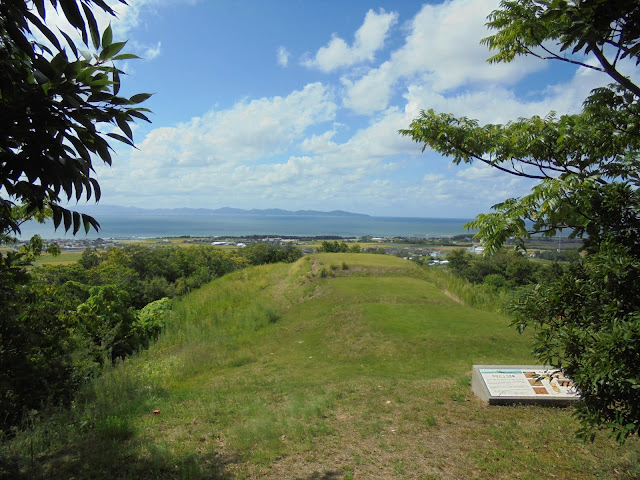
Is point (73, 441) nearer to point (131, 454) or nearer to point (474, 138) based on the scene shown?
point (131, 454)

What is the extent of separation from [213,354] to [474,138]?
9.44 metres

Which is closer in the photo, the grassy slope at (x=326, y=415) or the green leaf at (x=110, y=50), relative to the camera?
the green leaf at (x=110, y=50)

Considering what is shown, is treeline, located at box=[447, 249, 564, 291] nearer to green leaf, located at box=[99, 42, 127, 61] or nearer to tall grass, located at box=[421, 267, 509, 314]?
tall grass, located at box=[421, 267, 509, 314]

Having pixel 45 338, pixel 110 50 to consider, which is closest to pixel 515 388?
pixel 45 338

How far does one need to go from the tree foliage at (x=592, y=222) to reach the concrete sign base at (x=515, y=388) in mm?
3786

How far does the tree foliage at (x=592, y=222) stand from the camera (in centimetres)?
252

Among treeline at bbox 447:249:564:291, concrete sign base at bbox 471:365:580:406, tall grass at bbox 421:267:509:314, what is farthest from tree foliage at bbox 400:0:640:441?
treeline at bbox 447:249:564:291

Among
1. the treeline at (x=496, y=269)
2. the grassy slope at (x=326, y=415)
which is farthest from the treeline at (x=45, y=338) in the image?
the treeline at (x=496, y=269)

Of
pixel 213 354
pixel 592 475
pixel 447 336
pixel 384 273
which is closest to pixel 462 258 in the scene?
pixel 384 273

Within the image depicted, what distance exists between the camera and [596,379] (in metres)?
2.42

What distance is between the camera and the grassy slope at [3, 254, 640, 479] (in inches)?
166

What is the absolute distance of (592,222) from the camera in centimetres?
289

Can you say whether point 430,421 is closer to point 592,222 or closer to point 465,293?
point 592,222

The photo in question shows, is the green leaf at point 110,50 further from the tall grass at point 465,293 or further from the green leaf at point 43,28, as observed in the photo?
the tall grass at point 465,293
